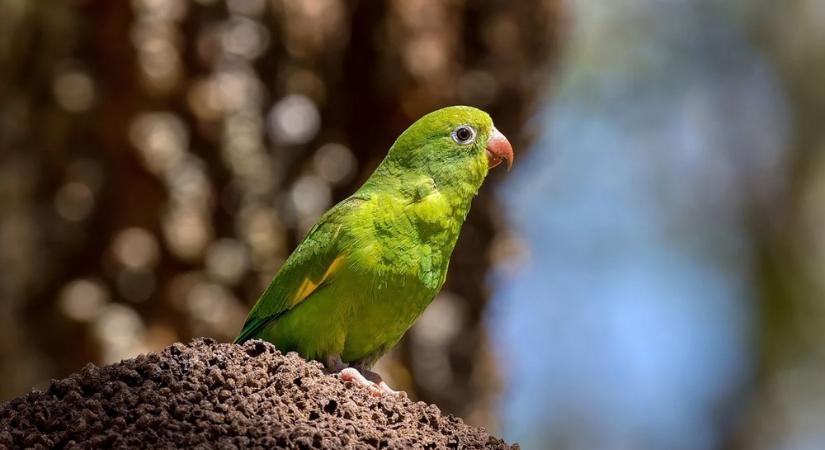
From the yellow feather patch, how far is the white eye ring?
102 centimetres

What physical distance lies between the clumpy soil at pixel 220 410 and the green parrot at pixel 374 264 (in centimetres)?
51

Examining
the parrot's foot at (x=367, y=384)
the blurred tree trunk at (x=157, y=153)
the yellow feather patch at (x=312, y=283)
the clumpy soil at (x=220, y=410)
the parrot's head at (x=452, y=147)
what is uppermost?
the blurred tree trunk at (x=157, y=153)

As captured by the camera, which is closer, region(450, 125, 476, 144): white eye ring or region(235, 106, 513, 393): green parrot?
region(235, 106, 513, 393): green parrot

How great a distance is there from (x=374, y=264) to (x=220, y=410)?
4.42 feet

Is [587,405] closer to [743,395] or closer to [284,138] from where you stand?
[743,395]

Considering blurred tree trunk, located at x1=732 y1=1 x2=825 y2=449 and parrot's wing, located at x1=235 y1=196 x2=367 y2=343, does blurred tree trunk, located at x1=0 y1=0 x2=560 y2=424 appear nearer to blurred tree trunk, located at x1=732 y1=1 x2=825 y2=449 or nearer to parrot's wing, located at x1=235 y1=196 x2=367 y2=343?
parrot's wing, located at x1=235 y1=196 x2=367 y2=343

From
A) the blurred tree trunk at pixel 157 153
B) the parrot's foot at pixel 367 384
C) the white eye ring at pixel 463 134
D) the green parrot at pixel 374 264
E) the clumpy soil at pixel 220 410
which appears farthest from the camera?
the blurred tree trunk at pixel 157 153

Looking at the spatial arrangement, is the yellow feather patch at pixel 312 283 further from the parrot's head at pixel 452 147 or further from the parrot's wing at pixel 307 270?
the parrot's head at pixel 452 147

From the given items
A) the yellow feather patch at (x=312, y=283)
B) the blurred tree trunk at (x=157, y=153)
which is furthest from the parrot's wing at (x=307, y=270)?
the blurred tree trunk at (x=157, y=153)

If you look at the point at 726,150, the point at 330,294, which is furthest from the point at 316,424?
the point at 726,150

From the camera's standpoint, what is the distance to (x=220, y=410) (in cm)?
396

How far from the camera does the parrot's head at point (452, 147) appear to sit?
562cm

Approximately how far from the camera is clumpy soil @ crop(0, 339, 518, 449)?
12.5 feet

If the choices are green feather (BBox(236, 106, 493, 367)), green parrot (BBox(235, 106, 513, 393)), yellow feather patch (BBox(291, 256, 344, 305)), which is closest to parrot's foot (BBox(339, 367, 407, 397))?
green parrot (BBox(235, 106, 513, 393))
